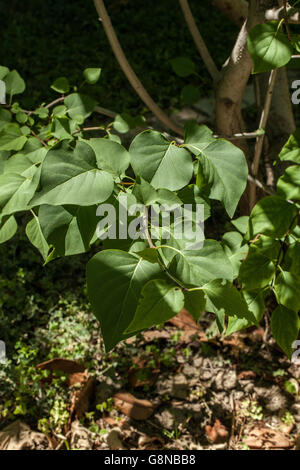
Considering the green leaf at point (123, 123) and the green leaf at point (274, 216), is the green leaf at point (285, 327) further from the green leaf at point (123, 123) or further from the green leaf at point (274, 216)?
the green leaf at point (123, 123)

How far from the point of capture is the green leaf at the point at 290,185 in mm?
1214

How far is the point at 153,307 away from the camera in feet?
2.64

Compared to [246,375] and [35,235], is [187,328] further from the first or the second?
[35,235]

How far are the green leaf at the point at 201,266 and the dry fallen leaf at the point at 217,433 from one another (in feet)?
4.71

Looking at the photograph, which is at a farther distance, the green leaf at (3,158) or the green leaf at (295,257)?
the green leaf at (3,158)

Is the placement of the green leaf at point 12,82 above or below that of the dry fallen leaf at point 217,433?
above

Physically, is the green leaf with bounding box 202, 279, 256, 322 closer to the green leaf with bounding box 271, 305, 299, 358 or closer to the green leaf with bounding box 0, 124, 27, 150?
the green leaf with bounding box 271, 305, 299, 358

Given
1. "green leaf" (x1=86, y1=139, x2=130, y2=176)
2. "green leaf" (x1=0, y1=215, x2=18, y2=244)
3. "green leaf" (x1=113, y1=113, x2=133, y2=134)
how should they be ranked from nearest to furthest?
"green leaf" (x1=86, y1=139, x2=130, y2=176), "green leaf" (x1=0, y1=215, x2=18, y2=244), "green leaf" (x1=113, y1=113, x2=133, y2=134)

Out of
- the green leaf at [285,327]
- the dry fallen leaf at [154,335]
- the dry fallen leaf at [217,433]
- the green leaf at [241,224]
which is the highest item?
the green leaf at [241,224]

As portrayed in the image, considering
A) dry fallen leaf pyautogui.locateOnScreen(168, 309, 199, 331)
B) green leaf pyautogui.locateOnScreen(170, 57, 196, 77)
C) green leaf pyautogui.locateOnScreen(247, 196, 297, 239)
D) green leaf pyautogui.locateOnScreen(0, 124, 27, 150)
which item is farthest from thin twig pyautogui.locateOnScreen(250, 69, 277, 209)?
green leaf pyautogui.locateOnScreen(0, 124, 27, 150)

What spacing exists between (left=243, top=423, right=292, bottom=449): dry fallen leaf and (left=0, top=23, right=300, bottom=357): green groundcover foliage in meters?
0.98

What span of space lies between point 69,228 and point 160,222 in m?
0.22

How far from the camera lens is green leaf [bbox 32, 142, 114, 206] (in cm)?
86

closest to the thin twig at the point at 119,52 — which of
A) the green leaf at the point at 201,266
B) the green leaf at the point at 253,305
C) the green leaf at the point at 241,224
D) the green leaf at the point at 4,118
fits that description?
the green leaf at the point at 4,118
